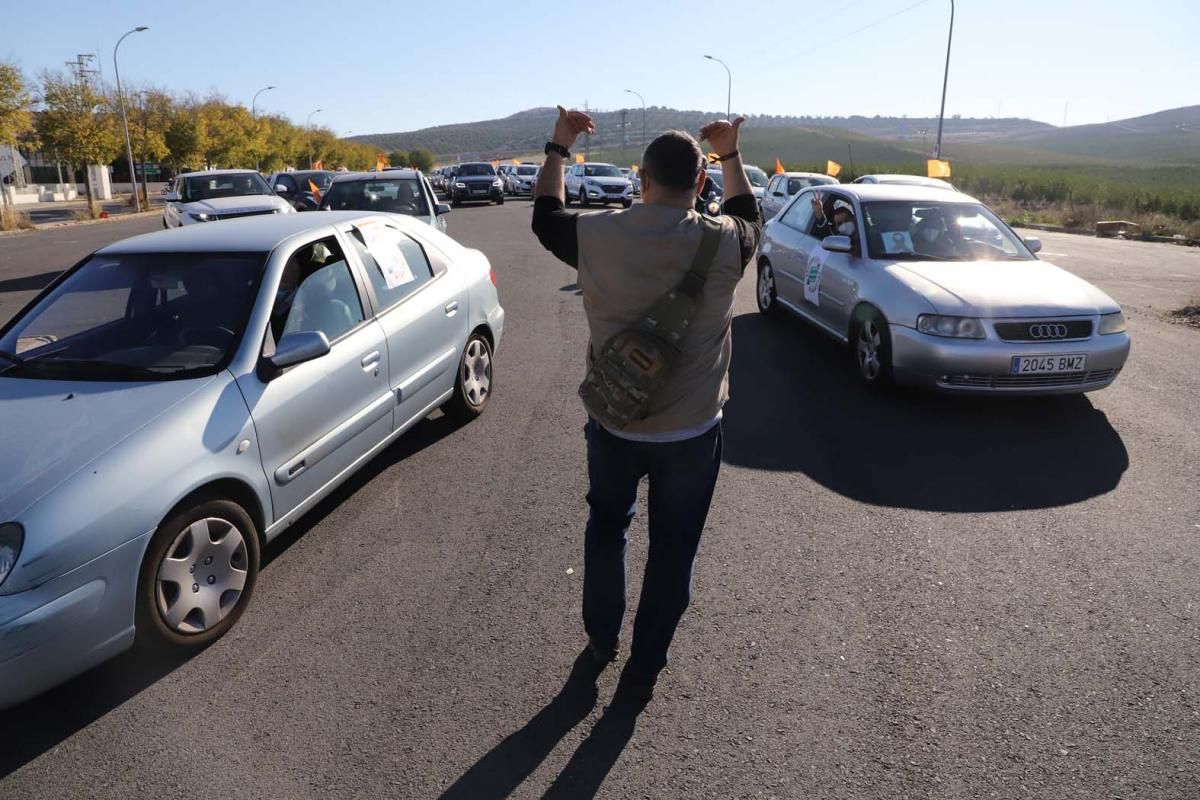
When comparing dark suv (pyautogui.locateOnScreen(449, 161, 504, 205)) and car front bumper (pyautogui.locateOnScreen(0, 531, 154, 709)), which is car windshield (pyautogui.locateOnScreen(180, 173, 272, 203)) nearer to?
Answer: car front bumper (pyautogui.locateOnScreen(0, 531, 154, 709))

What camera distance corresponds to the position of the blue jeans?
2.81 meters

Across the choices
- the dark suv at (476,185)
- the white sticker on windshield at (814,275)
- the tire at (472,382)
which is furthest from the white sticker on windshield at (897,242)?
the dark suv at (476,185)

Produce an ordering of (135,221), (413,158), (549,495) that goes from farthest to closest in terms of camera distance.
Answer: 1. (413,158)
2. (135,221)
3. (549,495)

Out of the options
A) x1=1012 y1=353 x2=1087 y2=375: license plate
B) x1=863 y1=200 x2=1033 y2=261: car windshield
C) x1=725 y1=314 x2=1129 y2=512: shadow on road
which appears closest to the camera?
x1=725 y1=314 x2=1129 y2=512: shadow on road

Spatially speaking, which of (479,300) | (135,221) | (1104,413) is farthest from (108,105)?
(1104,413)

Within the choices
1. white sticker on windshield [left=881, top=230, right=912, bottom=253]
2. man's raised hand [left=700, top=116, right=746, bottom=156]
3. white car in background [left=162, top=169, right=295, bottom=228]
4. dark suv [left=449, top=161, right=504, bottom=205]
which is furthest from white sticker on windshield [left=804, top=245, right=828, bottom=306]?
dark suv [left=449, top=161, right=504, bottom=205]

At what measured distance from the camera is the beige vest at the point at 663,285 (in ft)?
8.49

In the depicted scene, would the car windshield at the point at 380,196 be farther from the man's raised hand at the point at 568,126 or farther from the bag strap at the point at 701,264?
the bag strap at the point at 701,264

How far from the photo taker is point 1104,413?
248 inches

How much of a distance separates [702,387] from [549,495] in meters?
2.33

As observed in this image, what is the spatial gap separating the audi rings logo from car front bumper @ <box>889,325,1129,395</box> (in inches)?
2.4

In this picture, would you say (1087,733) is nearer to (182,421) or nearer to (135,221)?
(182,421)

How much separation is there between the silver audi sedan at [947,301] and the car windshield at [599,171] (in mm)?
24845

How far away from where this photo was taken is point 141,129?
44938 millimetres
